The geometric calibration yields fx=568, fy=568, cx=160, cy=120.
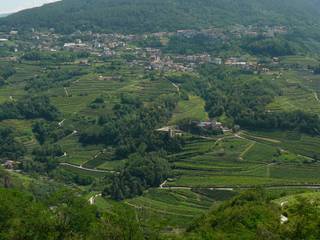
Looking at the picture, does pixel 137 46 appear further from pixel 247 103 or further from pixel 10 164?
pixel 10 164

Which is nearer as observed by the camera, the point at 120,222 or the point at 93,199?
the point at 120,222

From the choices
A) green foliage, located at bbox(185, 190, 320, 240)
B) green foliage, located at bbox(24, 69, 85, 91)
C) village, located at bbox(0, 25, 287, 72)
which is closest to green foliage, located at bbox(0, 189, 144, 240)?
green foliage, located at bbox(185, 190, 320, 240)

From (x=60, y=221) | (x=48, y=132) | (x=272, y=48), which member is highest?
(x=60, y=221)

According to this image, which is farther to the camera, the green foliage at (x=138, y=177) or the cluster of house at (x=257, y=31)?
the cluster of house at (x=257, y=31)

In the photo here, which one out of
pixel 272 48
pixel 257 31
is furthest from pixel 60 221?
pixel 257 31

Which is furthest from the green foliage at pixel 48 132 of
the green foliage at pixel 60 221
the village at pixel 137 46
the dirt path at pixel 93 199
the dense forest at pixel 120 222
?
the green foliage at pixel 60 221

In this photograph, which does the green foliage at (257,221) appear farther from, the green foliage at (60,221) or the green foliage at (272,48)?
the green foliage at (272,48)

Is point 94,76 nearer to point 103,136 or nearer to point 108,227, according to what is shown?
point 103,136

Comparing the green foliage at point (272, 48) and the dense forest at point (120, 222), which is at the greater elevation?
the dense forest at point (120, 222)

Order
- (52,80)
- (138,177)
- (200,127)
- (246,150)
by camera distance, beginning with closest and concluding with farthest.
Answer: (138,177)
(246,150)
(200,127)
(52,80)

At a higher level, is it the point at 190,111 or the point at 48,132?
the point at 48,132

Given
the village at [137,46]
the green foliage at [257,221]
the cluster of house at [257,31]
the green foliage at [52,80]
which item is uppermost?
the green foliage at [257,221]

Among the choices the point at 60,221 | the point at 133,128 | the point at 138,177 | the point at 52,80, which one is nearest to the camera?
the point at 60,221
